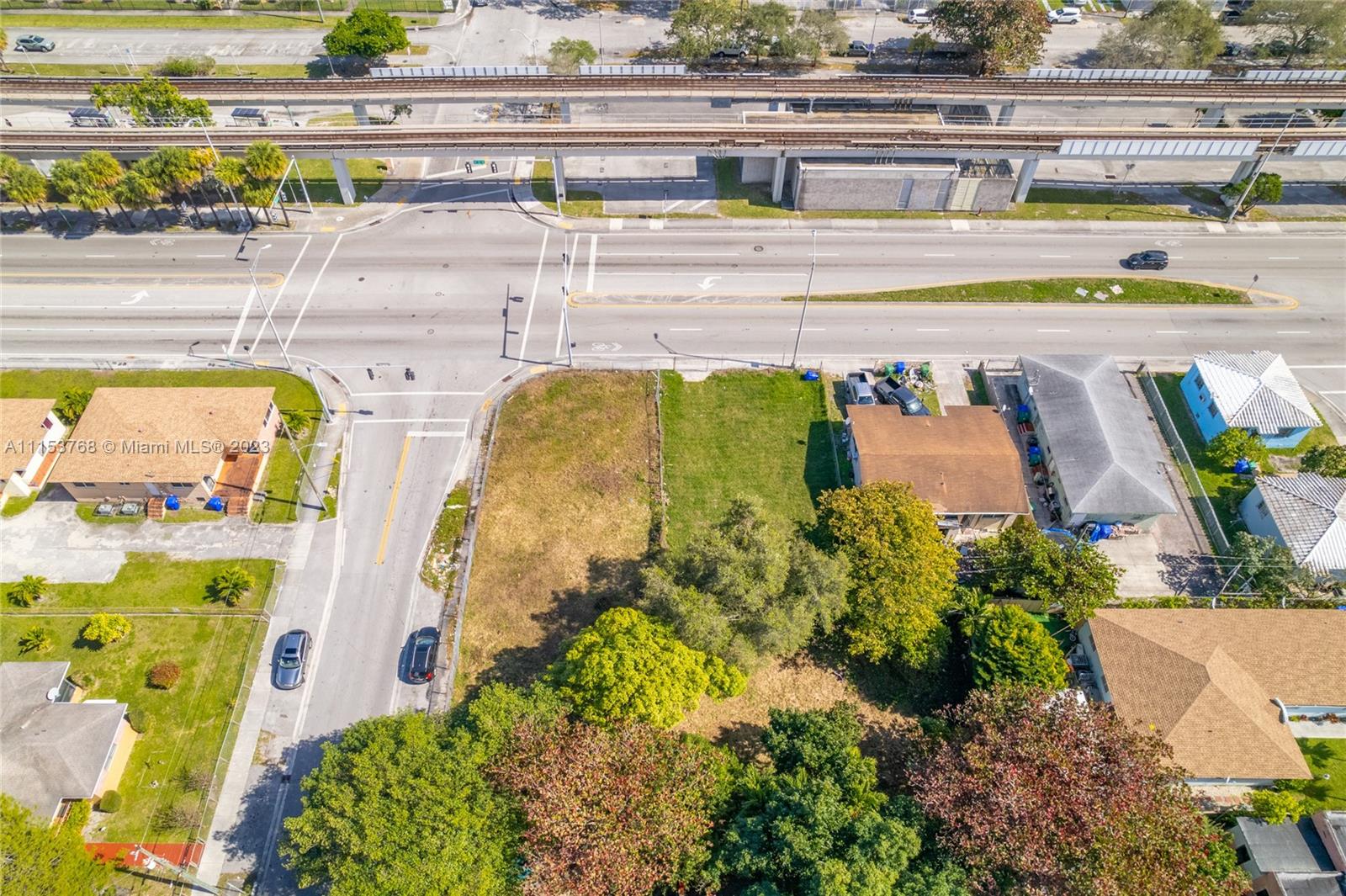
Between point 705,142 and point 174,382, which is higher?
point 705,142

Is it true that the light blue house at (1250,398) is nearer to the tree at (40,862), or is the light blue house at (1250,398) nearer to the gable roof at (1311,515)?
the gable roof at (1311,515)

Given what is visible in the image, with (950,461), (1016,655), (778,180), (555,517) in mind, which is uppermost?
(778,180)

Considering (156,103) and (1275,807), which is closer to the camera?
(1275,807)

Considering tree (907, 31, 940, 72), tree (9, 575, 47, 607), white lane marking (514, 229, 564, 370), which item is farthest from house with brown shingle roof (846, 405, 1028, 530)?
tree (907, 31, 940, 72)

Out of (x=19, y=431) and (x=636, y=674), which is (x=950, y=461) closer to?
(x=636, y=674)

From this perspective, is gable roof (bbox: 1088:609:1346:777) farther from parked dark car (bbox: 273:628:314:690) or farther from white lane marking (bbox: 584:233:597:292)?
white lane marking (bbox: 584:233:597:292)

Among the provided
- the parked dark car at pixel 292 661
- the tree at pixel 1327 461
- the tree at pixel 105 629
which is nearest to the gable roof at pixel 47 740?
the tree at pixel 105 629

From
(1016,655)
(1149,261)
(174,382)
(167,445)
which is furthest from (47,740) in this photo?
(1149,261)
